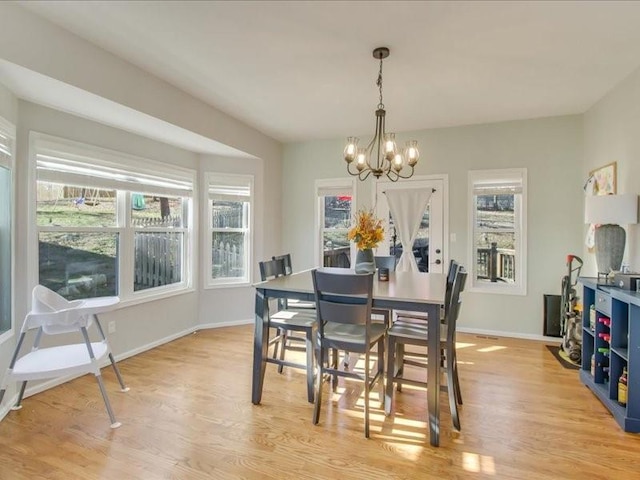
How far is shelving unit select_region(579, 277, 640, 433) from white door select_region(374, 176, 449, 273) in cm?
181

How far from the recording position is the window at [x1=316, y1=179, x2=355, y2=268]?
5.28 m

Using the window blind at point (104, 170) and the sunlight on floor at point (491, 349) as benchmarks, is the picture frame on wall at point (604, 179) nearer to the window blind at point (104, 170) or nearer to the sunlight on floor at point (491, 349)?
the sunlight on floor at point (491, 349)

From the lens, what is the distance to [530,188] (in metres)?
4.36

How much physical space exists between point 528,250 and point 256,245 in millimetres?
3565

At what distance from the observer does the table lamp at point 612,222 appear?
282 cm

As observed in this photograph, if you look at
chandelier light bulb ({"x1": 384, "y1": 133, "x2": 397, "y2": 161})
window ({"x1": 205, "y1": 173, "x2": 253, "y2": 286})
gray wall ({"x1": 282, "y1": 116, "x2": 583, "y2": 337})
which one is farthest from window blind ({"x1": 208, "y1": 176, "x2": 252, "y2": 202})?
chandelier light bulb ({"x1": 384, "y1": 133, "x2": 397, "y2": 161})

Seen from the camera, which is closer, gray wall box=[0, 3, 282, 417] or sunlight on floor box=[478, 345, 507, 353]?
gray wall box=[0, 3, 282, 417]

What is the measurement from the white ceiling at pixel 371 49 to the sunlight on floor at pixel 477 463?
271 cm

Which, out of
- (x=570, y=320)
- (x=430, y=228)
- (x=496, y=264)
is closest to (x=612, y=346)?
(x=570, y=320)

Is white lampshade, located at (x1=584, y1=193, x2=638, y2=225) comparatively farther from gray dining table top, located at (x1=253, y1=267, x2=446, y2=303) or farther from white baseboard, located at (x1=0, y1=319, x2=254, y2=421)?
white baseboard, located at (x1=0, y1=319, x2=254, y2=421)

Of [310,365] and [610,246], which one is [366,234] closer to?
[310,365]

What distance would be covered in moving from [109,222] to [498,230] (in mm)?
4578

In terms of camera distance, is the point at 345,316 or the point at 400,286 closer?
the point at 345,316

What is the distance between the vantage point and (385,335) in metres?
2.72
